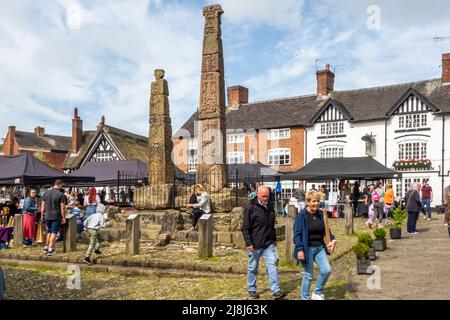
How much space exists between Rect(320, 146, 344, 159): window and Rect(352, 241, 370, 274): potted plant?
2781cm

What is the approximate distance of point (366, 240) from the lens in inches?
339

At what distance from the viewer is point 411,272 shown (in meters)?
8.23

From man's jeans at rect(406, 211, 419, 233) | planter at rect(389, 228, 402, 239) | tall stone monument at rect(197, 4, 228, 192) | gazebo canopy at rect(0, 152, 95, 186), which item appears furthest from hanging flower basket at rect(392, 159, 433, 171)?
gazebo canopy at rect(0, 152, 95, 186)

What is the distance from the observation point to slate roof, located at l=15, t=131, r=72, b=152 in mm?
55938

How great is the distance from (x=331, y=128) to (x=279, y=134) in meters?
4.46

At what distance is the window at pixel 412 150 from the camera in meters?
31.9

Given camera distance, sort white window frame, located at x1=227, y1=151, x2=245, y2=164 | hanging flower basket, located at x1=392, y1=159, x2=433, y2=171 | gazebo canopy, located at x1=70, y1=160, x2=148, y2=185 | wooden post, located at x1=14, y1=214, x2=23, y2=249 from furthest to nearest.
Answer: white window frame, located at x1=227, y1=151, x2=245, y2=164, hanging flower basket, located at x1=392, y1=159, x2=433, y2=171, gazebo canopy, located at x1=70, y1=160, x2=148, y2=185, wooden post, located at x1=14, y1=214, x2=23, y2=249

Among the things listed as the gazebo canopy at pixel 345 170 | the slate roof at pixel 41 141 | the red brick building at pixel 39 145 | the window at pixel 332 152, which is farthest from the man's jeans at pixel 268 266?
the slate roof at pixel 41 141

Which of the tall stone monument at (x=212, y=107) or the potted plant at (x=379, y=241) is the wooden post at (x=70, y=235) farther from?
the potted plant at (x=379, y=241)

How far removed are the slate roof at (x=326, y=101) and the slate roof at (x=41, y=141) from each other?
23016mm

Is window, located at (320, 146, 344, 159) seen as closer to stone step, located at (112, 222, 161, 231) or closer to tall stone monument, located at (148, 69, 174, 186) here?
tall stone monument, located at (148, 69, 174, 186)

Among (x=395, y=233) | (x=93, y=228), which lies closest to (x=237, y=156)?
(x=395, y=233)
